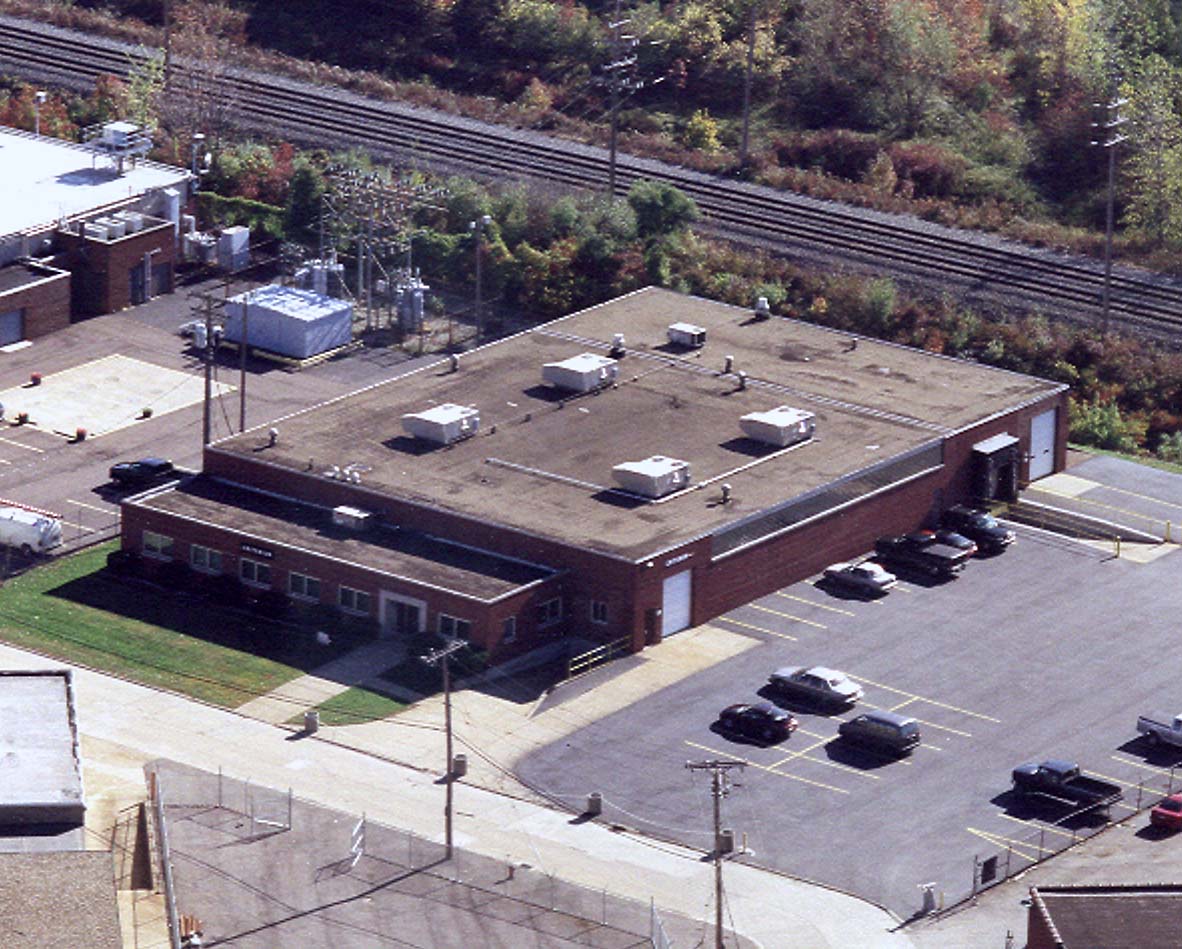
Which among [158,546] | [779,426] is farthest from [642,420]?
[158,546]

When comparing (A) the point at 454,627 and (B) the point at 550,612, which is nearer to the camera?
(A) the point at 454,627

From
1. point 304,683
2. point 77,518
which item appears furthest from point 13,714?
point 77,518

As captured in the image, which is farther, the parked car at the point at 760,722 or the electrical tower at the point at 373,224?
the electrical tower at the point at 373,224

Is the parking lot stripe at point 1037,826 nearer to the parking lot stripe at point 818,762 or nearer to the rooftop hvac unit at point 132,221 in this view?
the parking lot stripe at point 818,762

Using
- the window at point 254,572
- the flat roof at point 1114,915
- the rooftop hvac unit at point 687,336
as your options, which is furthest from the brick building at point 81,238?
the flat roof at point 1114,915

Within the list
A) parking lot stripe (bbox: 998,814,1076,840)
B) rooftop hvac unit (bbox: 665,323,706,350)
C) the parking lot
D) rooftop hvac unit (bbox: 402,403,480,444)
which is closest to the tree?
rooftop hvac unit (bbox: 665,323,706,350)

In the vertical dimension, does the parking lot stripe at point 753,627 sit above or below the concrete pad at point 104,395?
below

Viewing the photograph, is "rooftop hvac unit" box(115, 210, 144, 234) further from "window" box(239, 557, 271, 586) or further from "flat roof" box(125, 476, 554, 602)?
"window" box(239, 557, 271, 586)

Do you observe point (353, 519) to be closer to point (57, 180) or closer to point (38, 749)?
point (38, 749)
